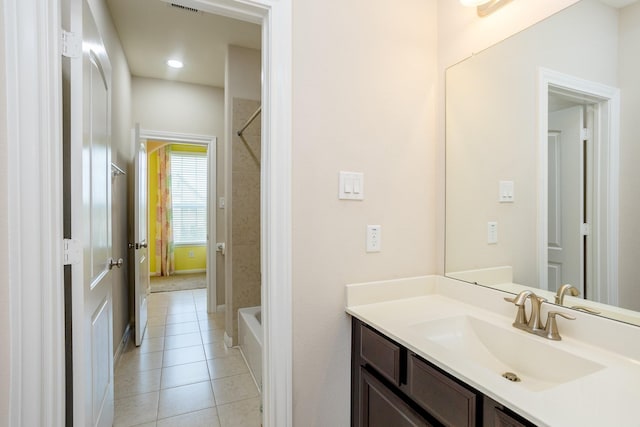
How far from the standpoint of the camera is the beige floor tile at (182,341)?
288 centimetres

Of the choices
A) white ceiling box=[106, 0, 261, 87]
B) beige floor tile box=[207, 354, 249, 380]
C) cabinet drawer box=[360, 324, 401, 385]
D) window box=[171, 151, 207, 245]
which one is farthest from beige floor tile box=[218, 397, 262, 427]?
window box=[171, 151, 207, 245]

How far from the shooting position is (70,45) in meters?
1.10

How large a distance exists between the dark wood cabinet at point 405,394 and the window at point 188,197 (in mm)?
5256

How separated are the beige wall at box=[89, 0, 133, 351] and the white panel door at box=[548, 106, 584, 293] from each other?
2.62m

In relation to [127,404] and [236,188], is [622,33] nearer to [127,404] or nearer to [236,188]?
[236,188]

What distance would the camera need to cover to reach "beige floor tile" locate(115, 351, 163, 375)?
2443 millimetres

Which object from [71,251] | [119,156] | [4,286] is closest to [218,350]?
[119,156]

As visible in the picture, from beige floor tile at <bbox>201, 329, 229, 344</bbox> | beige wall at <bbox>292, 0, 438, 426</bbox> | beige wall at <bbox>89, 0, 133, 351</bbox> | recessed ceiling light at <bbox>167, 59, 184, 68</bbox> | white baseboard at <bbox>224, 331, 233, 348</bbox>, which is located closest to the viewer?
beige wall at <bbox>292, 0, 438, 426</bbox>

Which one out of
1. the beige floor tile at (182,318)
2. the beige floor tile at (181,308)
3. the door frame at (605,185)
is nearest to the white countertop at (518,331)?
the door frame at (605,185)

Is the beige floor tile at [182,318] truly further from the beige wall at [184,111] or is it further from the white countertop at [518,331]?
the white countertop at [518,331]

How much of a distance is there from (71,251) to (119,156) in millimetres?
1858

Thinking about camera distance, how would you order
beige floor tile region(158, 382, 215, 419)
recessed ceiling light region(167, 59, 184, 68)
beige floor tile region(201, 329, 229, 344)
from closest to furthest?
beige floor tile region(158, 382, 215, 419)
beige floor tile region(201, 329, 229, 344)
recessed ceiling light region(167, 59, 184, 68)

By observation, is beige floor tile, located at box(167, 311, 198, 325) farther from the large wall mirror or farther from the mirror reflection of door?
the mirror reflection of door

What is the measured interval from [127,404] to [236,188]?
1.80m
